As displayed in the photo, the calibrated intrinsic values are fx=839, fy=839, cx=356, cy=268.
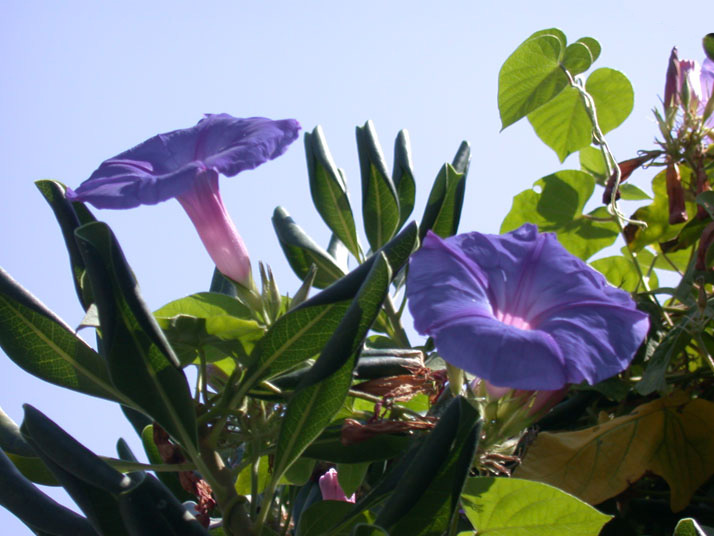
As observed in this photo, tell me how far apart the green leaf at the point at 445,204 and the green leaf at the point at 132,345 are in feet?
1.72

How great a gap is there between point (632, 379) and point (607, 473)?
24cm

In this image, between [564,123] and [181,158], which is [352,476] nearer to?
[181,158]

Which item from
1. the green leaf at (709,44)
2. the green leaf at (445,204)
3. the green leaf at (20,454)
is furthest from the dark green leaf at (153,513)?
the green leaf at (709,44)

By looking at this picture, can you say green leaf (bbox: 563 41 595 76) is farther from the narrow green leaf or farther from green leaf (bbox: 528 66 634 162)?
the narrow green leaf

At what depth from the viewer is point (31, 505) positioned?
89 centimetres

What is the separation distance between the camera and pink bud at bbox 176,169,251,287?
111cm

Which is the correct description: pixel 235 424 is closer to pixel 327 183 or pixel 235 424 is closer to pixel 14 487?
pixel 14 487

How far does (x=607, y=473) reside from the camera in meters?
1.26

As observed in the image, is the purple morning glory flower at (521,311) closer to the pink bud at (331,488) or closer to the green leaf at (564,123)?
the pink bud at (331,488)

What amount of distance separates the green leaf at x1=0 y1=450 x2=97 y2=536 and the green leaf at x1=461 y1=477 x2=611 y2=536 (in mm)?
461

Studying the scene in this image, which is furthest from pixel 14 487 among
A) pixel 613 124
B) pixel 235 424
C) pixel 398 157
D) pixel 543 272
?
pixel 613 124

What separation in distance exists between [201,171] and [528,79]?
1055 millimetres

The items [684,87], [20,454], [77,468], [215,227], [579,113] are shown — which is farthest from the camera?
[579,113]

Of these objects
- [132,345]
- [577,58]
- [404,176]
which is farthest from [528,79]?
[132,345]
